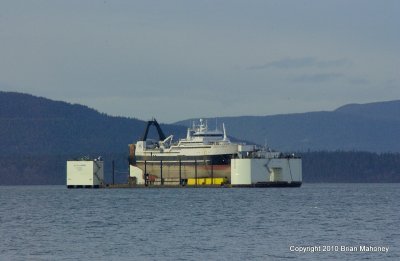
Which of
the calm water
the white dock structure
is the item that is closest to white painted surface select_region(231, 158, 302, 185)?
the white dock structure

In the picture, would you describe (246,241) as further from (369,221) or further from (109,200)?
(109,200)

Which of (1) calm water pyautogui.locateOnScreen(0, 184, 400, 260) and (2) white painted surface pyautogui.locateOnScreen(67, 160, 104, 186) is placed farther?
(2) white painted surface pyautogui.locateOnScreen(67, 160, 104, 186)

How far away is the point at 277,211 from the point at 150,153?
8208 centimetres

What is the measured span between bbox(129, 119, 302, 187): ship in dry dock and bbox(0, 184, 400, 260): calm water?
136 feet

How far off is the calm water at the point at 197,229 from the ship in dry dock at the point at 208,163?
136ft

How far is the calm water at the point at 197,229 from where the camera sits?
73062 millimetres

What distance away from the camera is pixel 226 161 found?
180875 millimetres

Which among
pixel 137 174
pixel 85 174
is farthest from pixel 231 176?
pixel 85 174

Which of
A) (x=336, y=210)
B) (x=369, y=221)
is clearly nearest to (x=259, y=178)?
(x=336, y=210)

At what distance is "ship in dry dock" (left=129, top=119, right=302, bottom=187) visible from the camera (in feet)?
573

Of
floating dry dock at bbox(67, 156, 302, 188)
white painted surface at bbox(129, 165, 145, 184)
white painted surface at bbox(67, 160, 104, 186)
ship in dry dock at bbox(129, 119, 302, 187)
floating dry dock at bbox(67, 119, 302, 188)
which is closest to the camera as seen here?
floating dry dock at bbox(67, 156, 302, 188)

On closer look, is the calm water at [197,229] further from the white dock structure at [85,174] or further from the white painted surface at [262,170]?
the white dock structure at [85,174]

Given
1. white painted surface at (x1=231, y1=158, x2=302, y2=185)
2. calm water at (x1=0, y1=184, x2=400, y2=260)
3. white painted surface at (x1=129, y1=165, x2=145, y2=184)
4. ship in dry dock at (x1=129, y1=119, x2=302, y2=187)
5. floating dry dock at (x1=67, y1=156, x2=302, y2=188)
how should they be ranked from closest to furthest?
calm water at (x1=0, y1=184, x2=400, y2=260) < white painted surface at (x1=231, y1=158, x2=302, y2=185) < floating dry dock at (x1=67, y1=156, x2=302, y2=188) < ship in dry dock at (x1=129, y1=119, x2=302, y2=187) < white painted surface at (x1=129, y1=165, x2=145, y2=184)

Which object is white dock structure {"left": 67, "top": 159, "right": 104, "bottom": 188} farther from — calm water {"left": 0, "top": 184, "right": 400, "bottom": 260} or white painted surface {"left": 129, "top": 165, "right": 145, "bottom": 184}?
calm water {"left": 0, "top": 184, "right": 400, "bottom": 260}
